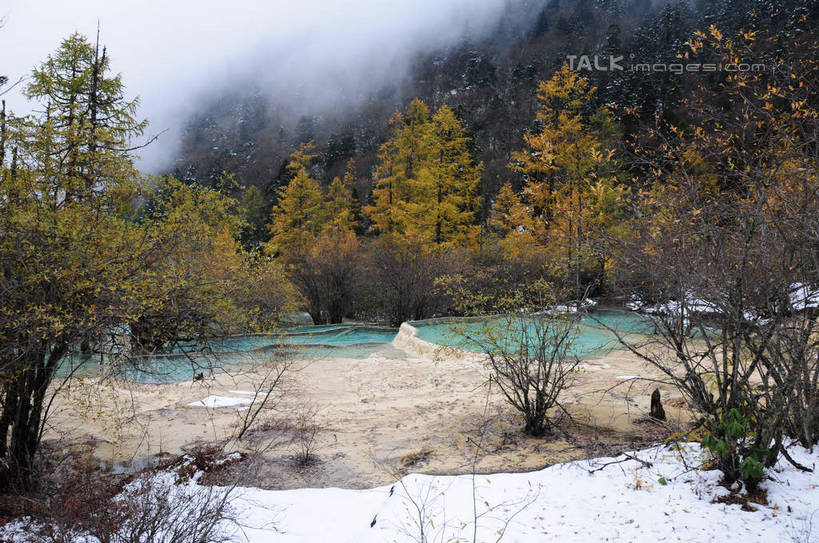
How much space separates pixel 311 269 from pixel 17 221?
15.4m

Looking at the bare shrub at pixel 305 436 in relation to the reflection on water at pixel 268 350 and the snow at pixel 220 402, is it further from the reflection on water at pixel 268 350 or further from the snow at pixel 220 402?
the reflection on water at pixel 268 350

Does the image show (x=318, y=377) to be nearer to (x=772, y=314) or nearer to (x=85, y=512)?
(x=85, y=512)

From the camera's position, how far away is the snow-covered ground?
313cm

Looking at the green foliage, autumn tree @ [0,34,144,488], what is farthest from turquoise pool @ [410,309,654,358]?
autumn tree @ [0,34,144,488]

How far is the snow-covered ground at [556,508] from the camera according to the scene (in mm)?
3129

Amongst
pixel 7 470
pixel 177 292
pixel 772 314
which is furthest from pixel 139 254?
pixel 772 314

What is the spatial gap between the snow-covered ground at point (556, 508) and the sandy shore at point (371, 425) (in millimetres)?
516

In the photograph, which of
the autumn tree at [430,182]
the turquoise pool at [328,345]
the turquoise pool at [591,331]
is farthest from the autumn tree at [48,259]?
the autumn tree at [430,182]

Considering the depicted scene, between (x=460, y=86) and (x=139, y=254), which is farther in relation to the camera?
(x=460, y=86)

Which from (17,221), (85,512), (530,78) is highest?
(530,78)

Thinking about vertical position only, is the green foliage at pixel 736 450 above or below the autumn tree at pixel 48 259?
below

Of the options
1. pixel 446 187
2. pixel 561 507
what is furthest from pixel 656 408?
pixel 446 187

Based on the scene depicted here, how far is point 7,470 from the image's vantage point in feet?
14.3

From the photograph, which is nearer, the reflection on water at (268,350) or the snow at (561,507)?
the snow at (561,507)
